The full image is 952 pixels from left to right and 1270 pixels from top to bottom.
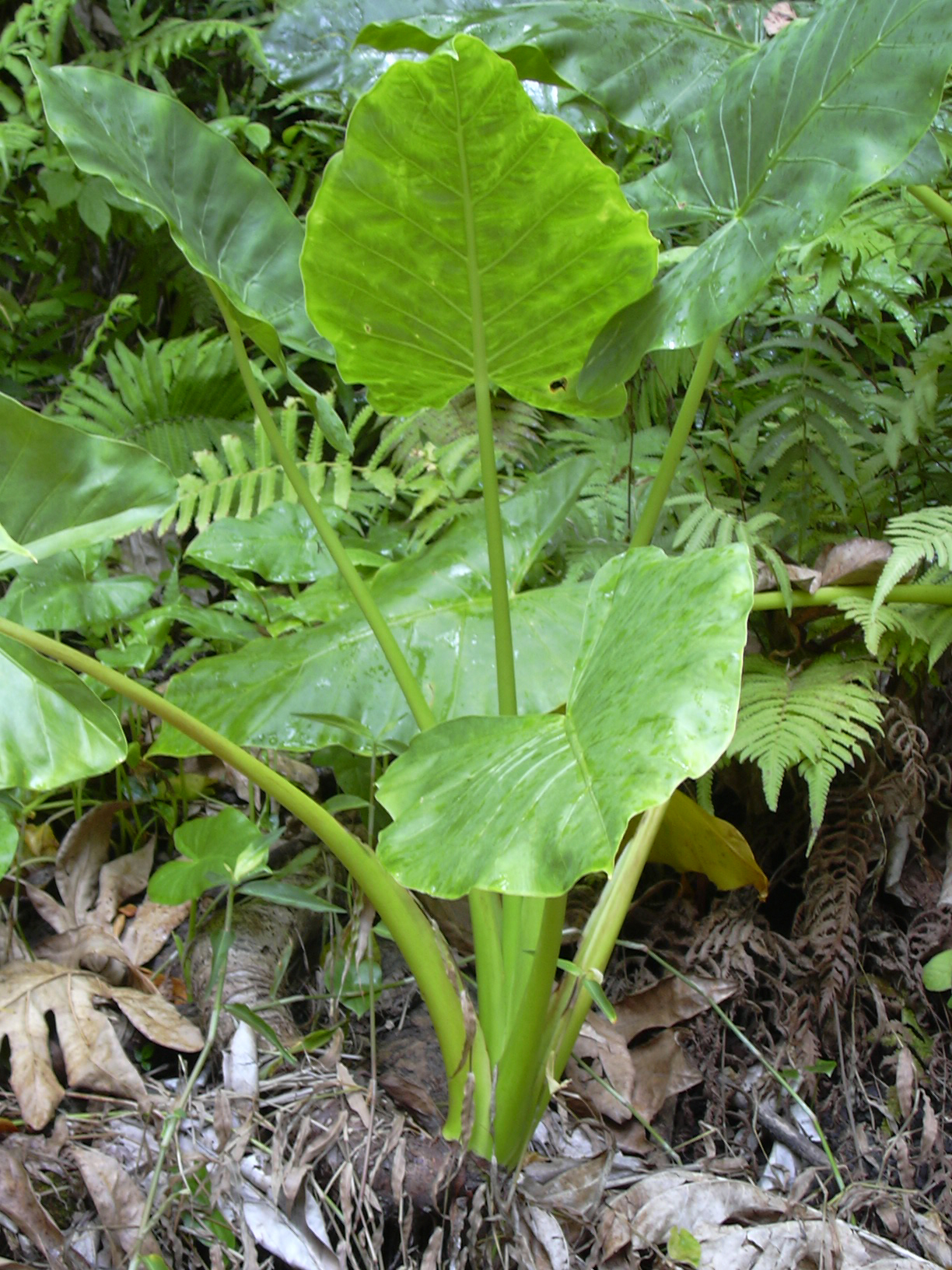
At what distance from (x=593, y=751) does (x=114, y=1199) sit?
68cm

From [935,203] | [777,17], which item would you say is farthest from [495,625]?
[777,17]

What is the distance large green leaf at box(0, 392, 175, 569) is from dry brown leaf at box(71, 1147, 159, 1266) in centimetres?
60

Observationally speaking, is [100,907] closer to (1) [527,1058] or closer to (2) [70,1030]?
(2) [70,1030]

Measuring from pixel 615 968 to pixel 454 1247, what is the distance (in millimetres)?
462

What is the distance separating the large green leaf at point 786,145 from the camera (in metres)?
0.83

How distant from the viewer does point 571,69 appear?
119 cm

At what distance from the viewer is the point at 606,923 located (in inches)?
Result: 39.3

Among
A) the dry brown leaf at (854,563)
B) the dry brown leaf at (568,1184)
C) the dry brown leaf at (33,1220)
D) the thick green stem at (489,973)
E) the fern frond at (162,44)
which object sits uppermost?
the fern frond at (162,44)

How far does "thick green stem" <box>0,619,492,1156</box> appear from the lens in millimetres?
886

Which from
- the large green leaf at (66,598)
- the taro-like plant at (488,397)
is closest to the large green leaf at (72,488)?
the taro-like plant at (488,397)

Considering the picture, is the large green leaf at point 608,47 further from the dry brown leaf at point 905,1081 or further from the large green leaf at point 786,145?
the dry brown leaf at point 905,1081

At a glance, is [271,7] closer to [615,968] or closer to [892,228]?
[892,228]

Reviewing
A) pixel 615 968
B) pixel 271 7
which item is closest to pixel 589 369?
pixel 615 968

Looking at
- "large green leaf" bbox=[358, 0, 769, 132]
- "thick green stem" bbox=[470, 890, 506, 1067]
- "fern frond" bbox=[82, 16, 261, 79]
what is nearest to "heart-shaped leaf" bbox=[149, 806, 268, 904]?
"thick green stem" bbox=[470, 890, 506, 1067]
